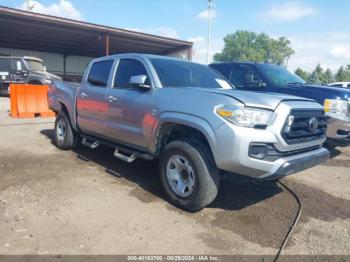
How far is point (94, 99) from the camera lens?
5422mm

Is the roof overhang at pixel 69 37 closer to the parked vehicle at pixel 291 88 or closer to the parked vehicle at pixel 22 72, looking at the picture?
the parked vehicle at pixel 22 72

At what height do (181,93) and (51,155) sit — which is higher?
(181,93)

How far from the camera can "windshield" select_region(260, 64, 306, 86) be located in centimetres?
704

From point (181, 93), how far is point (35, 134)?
5.72m

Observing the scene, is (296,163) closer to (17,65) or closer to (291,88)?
(291,88)

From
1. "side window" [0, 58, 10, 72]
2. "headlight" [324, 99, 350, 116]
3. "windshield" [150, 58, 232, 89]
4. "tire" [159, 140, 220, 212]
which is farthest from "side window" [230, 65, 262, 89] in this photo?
"side window" [0, 58, 10, 72]

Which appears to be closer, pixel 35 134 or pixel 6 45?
pixel 35 134

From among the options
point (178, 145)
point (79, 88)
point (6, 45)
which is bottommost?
point (178, 145)

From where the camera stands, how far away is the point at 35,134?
→ 8.27 metres

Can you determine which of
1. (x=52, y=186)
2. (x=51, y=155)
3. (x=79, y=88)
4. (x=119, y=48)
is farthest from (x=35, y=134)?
(x=119, y=48)

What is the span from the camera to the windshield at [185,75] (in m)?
4.50

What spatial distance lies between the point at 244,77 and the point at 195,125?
417cm

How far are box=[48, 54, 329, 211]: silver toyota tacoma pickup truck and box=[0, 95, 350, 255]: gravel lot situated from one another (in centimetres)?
43

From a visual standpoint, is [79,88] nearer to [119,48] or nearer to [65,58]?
[119,48]
